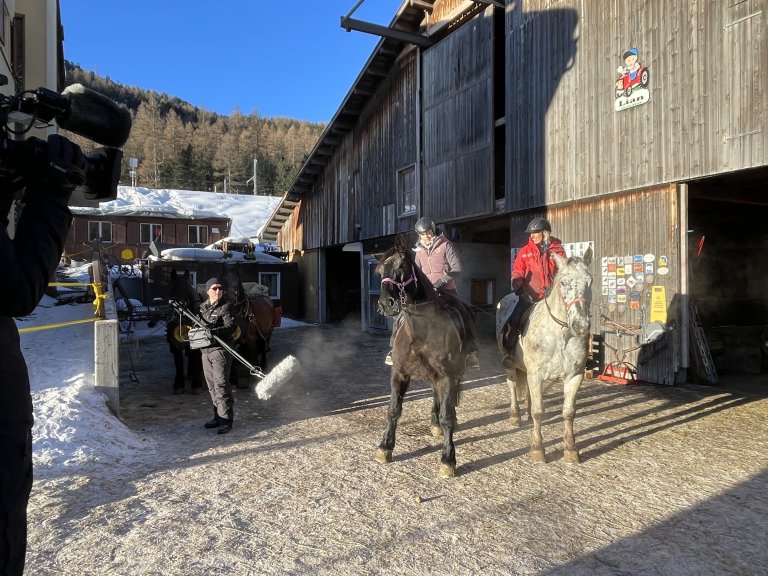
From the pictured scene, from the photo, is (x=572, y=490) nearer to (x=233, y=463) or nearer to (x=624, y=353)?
(x=233, y=463)

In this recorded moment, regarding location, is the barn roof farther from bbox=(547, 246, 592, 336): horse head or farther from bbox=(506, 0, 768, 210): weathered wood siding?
bbox=(547, 246, 592, 336): horse head

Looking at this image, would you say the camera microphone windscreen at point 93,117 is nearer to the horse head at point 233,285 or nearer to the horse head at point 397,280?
the horse head at point 397,280

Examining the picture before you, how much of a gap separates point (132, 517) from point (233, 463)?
52.5 inches

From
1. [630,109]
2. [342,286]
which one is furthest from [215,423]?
[342,286]

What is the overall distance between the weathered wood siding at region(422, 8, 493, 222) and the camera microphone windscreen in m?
11.1

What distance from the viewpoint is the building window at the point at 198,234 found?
42.3 meters

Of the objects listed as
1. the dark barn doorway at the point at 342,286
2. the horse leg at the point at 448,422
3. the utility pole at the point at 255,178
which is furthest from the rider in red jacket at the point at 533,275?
the utility pole at the point at 255,178

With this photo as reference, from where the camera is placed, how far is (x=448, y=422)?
5.12 metres

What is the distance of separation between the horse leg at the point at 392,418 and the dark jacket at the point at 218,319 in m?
2.60

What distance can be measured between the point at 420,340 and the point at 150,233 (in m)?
39.9

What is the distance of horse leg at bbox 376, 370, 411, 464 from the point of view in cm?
535

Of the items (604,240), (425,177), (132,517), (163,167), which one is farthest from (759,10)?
(163,167)

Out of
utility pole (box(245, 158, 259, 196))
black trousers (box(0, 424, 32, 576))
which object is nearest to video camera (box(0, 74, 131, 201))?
black trousers (box(0, 424, 32, 576))

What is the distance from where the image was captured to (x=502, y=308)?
733 cm
